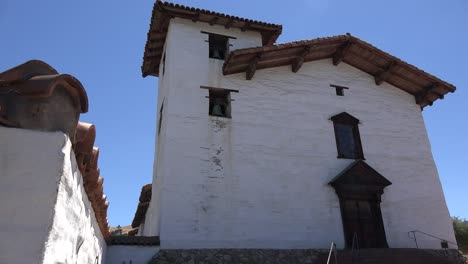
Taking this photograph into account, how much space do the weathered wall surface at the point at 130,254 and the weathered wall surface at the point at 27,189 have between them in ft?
23.7

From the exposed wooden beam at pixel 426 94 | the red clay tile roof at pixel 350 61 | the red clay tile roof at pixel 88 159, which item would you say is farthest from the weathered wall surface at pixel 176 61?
the exposed wooden beam at pixel 426 94

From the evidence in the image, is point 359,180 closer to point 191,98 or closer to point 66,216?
point 191,98

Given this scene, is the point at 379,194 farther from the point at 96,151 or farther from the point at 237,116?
the point at 96,151

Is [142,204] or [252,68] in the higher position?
[252,68]

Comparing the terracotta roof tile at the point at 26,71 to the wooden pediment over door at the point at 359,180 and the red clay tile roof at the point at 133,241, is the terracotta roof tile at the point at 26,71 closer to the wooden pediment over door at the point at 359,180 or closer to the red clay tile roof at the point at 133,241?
the red clay tile roof at the point at 133,241

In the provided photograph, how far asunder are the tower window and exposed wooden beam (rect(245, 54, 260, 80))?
127 inches

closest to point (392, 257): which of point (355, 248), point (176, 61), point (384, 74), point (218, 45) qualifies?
point (355, 248)

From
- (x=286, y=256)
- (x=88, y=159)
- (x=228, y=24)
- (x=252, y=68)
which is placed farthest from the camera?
(x=228, y=24)

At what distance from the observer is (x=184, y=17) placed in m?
13.6

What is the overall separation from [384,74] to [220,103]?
656 cm

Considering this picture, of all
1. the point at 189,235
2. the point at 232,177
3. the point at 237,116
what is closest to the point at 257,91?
the point at 237,116

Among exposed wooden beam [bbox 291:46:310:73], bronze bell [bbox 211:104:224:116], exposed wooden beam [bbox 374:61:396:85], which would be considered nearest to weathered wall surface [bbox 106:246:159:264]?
bronze bell [bbox 211:104:224:116]

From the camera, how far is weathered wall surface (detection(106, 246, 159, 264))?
31.3ft

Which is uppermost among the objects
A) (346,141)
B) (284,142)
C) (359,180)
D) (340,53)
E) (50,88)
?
(340,53)
